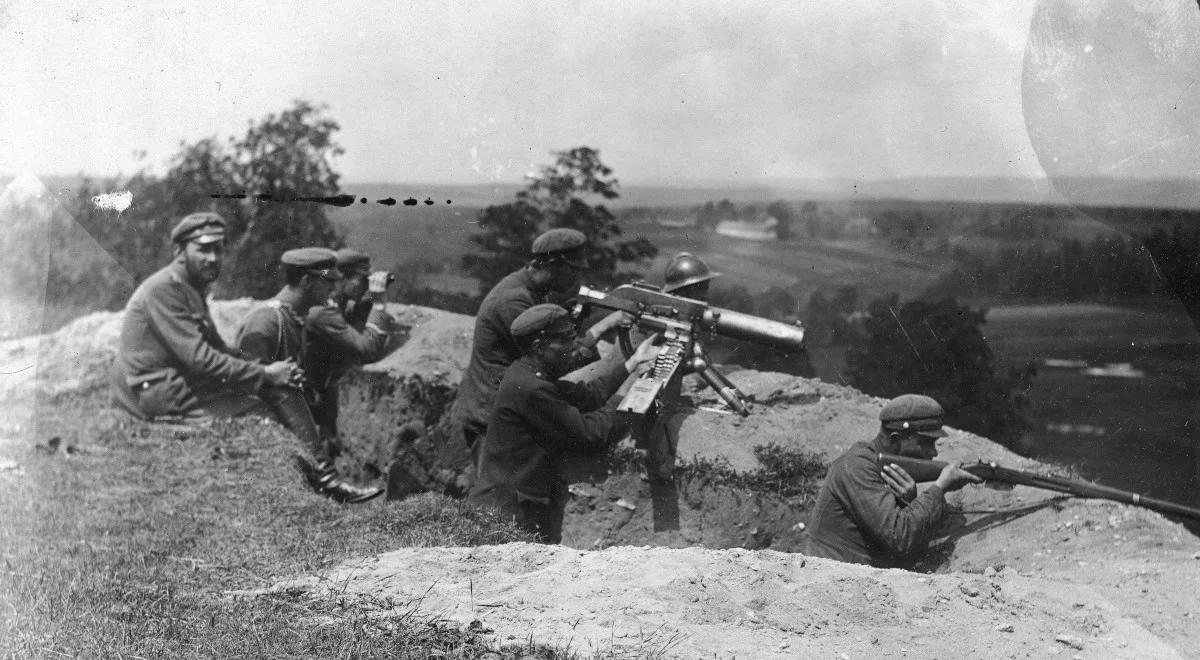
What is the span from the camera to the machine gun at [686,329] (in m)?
9.16

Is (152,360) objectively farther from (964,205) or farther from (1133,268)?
(1133,268)

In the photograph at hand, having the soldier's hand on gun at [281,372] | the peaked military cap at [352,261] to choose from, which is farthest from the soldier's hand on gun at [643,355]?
the soldier's hand on gun at [281,372]

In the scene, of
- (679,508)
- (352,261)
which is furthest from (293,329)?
(679,508)

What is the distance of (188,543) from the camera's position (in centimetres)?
860

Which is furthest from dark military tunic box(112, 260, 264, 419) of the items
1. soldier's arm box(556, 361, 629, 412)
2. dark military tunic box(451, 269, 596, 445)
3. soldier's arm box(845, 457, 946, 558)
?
soldier's arm box(845, 457, 946, 558)

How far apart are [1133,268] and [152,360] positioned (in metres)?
8.47

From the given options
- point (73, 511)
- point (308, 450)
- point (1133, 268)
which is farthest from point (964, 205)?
point (73, 511)

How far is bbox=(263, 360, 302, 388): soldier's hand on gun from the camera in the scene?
11008mm

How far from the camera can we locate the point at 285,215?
11.8m

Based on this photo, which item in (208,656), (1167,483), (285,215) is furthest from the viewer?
(285,215)

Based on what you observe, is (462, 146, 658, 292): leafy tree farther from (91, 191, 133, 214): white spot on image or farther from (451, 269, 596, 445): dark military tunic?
(91, 191, 133, 214): white spot on image

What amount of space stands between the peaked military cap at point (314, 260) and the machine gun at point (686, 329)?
295 cm

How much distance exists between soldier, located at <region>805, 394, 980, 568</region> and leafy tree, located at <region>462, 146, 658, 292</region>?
3911mm

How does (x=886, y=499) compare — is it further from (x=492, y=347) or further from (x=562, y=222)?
(x=562, y=222)
